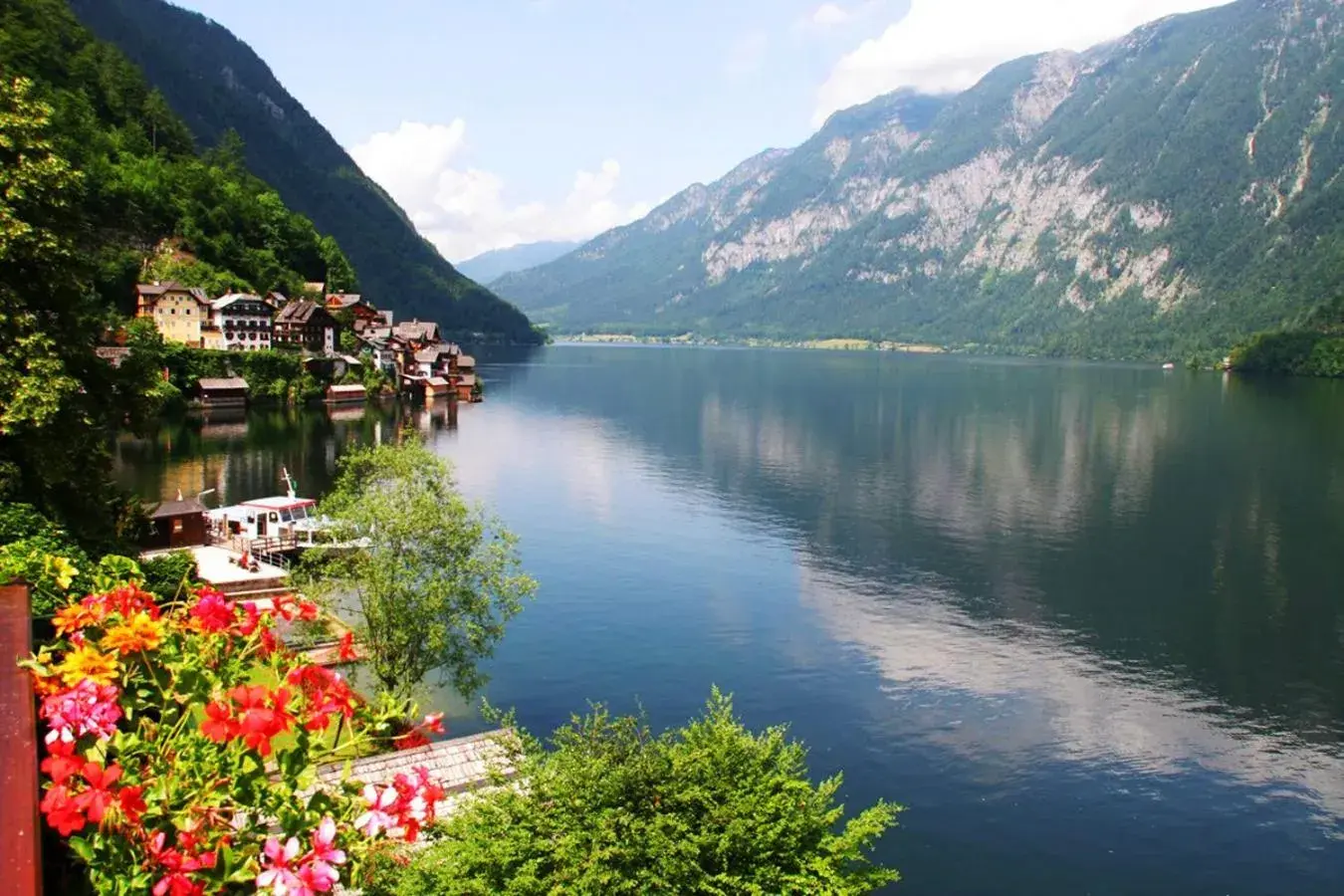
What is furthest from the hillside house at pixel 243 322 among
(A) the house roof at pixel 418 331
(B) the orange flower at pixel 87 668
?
(B) the orange flower at pixel 87 668

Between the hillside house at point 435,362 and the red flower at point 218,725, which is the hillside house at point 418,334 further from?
the red flower at point 218,725

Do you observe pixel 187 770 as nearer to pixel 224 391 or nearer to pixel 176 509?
pixel 176 509

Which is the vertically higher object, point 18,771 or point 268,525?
point 18,771

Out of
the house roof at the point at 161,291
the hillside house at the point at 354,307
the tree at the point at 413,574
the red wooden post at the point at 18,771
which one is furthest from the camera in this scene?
the hillside house at the point at 354,307

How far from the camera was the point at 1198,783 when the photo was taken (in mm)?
31719

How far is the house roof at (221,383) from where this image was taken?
106m

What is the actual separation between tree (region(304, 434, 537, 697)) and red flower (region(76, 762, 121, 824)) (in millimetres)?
21960

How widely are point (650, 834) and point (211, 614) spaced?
294 inches

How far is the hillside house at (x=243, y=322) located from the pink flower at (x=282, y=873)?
119 metres

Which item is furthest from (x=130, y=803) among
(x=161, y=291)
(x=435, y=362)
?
(x=435, y=362)

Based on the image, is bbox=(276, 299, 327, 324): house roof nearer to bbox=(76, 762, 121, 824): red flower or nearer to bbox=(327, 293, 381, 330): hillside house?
bbox=(327, 293, 381, 330): hillside house

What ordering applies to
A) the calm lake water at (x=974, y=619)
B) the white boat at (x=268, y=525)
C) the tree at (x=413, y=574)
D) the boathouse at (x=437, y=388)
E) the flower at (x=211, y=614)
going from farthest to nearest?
the boathouse at (x=437, y=388)
the white boat at (x=268, y=525)
the calm lake water at (x=974, y=619)
the tree at (x=413, y=574)
the flower at (x=211, y=614)

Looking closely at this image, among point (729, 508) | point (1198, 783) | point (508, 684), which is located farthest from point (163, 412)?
point (1198, 783)

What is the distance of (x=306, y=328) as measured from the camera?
127m
